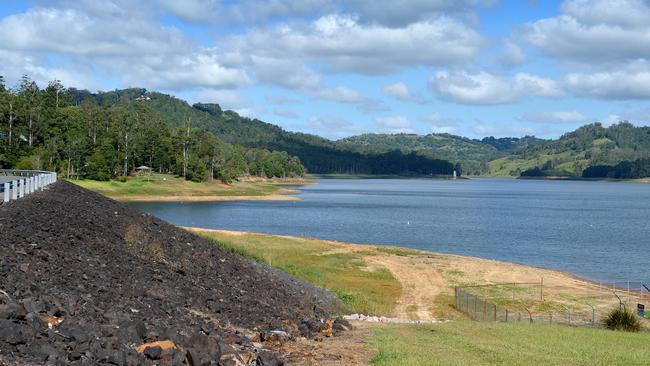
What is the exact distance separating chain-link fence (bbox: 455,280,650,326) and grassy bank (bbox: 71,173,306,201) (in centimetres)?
10353

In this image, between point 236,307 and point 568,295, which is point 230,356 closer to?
point 236,307

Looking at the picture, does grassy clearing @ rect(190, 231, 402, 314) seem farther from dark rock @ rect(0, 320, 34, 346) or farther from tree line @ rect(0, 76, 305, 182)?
tree line @ rect(0, 76, 305, 182)

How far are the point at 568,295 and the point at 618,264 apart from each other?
23.5 metres

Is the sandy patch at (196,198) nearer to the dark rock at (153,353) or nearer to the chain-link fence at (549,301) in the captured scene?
the chain-link fence at (549,301)

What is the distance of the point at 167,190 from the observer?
155875 mm

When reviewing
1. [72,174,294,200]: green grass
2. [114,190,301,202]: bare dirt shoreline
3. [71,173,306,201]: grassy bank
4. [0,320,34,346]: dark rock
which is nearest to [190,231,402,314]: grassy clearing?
[0,320,34,346]: dark rock

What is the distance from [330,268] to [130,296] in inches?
1336

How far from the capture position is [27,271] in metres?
16.8

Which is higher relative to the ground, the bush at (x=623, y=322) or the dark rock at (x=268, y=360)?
the dark rock at (x=268, y=360)

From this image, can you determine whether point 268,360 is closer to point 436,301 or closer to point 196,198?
point 436,301

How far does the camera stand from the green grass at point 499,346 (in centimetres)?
1675

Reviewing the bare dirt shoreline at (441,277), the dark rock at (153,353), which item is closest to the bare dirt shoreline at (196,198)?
the bare dirt shoreline at (441,277)

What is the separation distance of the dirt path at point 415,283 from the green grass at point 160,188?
89620 millimetres

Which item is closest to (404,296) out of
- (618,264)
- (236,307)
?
(236,307)
